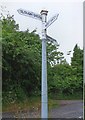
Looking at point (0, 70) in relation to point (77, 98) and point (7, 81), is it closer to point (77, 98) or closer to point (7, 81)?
point (7, 81)

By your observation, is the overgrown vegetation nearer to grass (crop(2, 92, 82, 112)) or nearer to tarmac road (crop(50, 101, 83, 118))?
grass (crop(2, 92, 82, 112))

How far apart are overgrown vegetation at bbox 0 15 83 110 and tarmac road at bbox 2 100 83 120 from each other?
129 millimetres

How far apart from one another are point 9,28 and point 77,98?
1.10 metres

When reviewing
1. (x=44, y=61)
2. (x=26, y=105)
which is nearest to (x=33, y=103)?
(x=26, y=105)

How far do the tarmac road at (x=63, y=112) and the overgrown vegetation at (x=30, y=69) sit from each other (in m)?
0.13

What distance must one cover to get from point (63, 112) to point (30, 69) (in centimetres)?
63

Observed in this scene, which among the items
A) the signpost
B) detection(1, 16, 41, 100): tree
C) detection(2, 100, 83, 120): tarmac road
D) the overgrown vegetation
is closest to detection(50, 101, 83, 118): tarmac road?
detection(2, 100, 83, 120): tarmac road

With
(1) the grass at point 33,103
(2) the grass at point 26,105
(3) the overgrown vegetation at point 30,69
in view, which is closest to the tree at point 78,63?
(3) the overgrown vegetation at point 30,69

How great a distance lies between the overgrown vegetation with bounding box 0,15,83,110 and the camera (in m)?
3.58

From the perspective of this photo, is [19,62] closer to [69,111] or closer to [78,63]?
[78,63]

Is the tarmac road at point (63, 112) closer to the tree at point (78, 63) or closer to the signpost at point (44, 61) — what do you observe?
the tree at point (78, 63)

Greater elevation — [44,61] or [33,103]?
[44,61]

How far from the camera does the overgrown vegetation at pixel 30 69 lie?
3.58m

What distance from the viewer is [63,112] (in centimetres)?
377
